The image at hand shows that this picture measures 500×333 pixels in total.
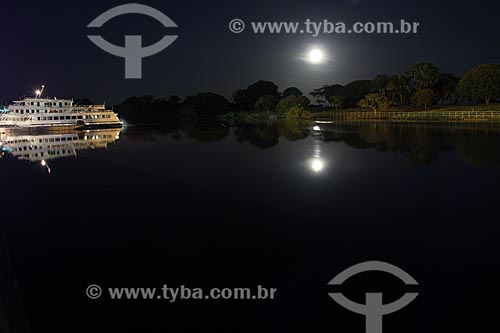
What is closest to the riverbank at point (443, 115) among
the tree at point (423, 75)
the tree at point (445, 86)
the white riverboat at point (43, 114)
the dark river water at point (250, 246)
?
the tree at point (423, 75)

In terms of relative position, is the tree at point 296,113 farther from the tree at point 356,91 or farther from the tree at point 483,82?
the tree at point 483,82

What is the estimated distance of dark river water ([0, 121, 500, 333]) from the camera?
20.3 feet

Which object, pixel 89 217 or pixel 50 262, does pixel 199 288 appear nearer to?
pixel 50 262

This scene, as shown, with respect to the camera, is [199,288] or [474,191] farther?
[474,191]

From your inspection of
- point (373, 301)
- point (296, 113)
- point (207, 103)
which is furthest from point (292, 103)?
point (373, 301)

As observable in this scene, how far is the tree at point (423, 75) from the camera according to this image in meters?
101

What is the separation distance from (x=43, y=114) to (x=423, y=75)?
302 feet

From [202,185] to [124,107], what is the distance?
149631 millimetres

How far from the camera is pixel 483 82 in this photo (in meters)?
83.1

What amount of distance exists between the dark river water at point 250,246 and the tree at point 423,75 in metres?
94.2

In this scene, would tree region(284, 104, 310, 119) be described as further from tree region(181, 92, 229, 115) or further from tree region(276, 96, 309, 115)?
tree region(181, 92, 229, 115)

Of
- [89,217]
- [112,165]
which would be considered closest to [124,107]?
[112,165]

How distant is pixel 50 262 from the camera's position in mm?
8211

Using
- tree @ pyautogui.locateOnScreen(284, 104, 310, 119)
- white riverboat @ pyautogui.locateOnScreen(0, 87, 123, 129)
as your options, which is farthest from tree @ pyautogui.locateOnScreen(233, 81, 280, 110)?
white riverboat @ pyautogui.locateOnScreen(0, 87, 123, 129)
